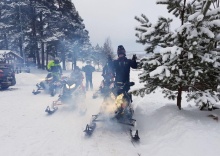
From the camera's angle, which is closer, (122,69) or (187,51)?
(187,51)

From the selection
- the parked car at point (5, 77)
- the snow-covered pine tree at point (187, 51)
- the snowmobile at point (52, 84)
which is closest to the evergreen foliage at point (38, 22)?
the parked car at point (5, 77)

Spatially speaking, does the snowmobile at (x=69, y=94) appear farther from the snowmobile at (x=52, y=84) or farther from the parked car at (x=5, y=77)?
the parked car at (x=5, y=77)

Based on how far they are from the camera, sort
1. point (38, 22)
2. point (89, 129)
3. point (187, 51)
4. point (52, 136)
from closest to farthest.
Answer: point (187, 51), point (52, 136), point (89, 129), point (38, 22)

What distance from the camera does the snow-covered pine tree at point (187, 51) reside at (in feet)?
18.2

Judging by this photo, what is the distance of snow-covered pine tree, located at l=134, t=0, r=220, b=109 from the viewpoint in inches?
219

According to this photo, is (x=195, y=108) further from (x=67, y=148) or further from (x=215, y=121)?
(x=67, y=148)

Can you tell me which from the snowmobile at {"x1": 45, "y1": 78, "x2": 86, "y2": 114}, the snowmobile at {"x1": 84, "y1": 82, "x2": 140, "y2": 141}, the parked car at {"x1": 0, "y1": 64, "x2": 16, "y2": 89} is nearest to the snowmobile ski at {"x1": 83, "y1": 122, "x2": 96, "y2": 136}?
the snowmobile at {"x1": 84, "y1": 82, "x2": 140, "y2": 141}

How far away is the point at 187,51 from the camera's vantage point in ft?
19.4

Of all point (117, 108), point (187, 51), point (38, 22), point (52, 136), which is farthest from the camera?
point (38, 22)

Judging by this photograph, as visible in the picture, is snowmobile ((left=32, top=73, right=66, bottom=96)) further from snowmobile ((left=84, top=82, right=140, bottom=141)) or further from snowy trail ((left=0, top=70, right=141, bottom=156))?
snowmobile ((left=84, top=82, right=140, bottom=141))

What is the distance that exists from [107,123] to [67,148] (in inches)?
87.4

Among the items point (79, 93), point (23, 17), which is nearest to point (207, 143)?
point (79, 93)

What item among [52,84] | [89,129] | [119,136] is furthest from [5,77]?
[119,136]

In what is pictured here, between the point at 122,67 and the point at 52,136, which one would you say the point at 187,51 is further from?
the point at 52,136
